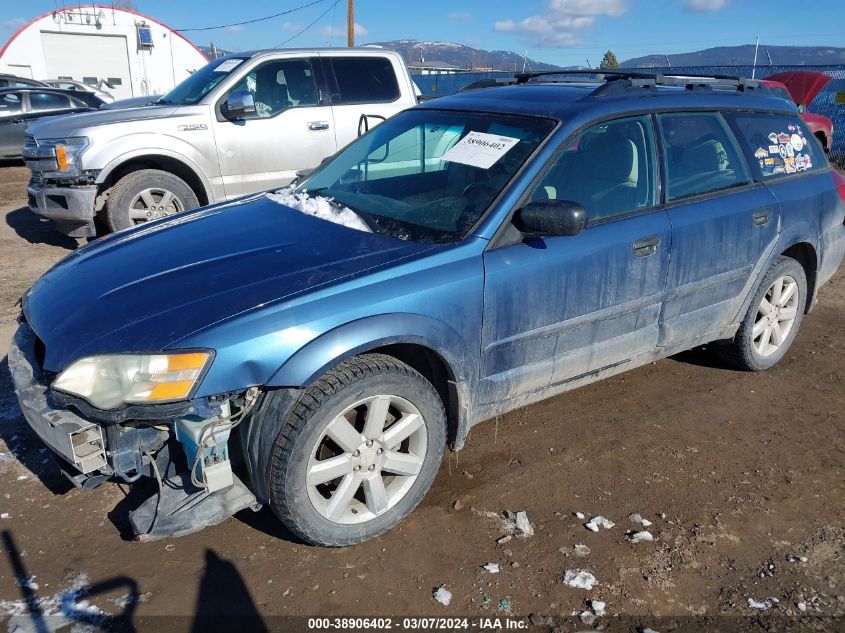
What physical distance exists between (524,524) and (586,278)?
1.17 metres

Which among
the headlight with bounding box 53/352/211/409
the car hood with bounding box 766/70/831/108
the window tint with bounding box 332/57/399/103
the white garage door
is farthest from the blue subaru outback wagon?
the white garage door

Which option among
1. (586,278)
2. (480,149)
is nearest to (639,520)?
(586,278)

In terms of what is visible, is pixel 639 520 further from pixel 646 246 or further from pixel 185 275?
pixel 185 275

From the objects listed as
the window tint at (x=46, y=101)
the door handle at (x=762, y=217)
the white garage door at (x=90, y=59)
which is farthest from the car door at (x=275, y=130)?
the white garage door at (x=90, y=59)

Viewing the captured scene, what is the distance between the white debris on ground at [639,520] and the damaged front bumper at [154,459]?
1658mm

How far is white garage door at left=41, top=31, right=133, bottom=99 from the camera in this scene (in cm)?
3459

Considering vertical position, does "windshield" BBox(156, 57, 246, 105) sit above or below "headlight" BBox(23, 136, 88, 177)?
above

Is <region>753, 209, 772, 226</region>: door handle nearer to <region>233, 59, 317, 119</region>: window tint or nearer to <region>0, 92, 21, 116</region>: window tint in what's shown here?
<region>233, 59, 317, 119</region>: window tint

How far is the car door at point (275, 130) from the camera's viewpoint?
6.93m

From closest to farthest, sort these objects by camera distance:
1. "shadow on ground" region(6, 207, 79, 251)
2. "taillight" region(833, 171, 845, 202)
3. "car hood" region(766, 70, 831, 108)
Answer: "taillight" region(833, 171, 845, 202), "shadow on ground" region(6, 207, 79, 251), "car hood" region(766, 70, 831, 108)

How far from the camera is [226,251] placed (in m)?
3.09

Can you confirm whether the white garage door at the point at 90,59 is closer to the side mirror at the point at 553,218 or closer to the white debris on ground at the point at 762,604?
the side mirror at the point at 553,218

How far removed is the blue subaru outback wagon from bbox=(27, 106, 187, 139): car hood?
3.30m

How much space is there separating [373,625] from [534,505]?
3.33 ft
